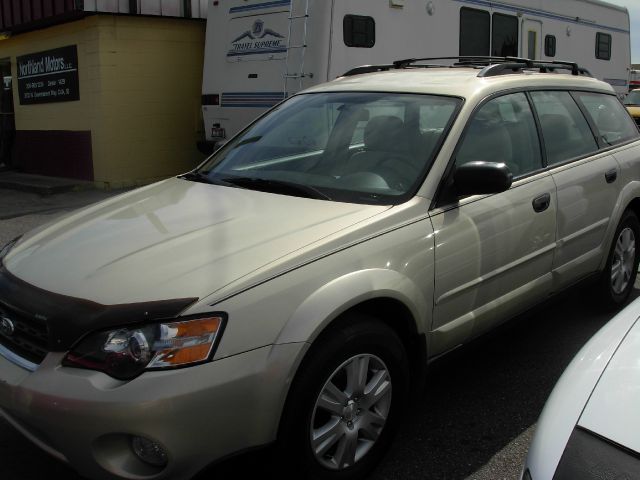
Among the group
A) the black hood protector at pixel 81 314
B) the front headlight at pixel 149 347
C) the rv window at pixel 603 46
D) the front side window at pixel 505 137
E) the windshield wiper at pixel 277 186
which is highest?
the rv window at pixel 603 46

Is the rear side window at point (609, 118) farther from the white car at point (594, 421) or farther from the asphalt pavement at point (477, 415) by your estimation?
the white car at point (594, 421)

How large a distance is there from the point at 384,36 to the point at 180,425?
24.5ft

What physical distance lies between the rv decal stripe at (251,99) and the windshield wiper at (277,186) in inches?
208

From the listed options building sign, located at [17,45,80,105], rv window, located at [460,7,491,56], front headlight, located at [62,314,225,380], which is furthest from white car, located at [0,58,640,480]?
building sign, located at [17,45,80,105]

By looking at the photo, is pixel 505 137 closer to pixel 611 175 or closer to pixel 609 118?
pixel 611 175

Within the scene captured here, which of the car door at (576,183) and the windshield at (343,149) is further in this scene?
the car door at (576,183)

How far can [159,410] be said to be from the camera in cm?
215

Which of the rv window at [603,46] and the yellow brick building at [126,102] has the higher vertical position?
the rv window at [603,46]

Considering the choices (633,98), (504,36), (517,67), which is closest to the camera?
(517,67)

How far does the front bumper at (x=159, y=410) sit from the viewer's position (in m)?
2.17

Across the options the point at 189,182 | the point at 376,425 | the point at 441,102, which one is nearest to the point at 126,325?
the point at 376,425

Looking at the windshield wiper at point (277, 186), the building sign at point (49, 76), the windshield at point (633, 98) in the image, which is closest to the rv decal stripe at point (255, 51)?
the building sign at point (49, 76)

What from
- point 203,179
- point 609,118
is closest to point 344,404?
point 203,179

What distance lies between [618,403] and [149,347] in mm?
1441
